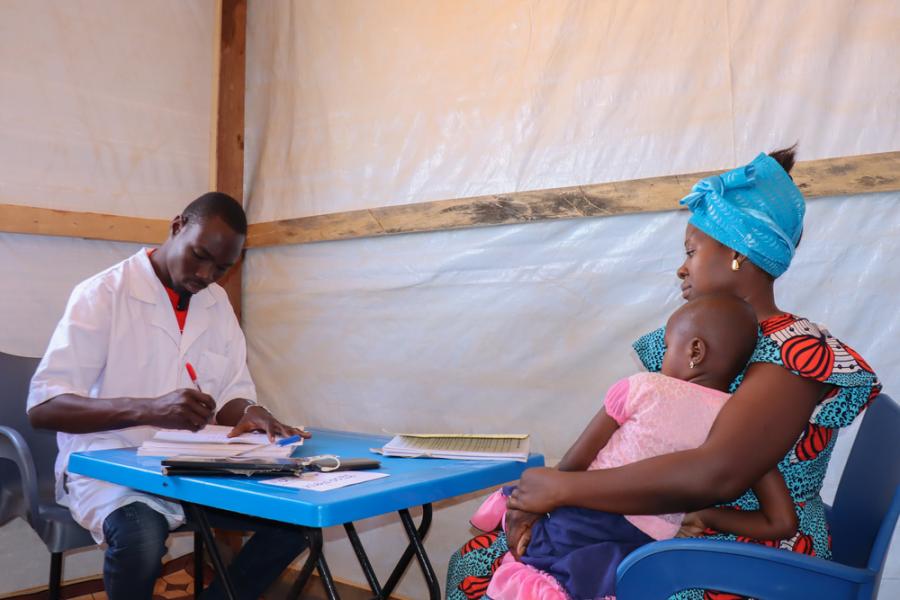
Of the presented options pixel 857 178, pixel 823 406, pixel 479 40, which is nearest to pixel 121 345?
pixel 479 40

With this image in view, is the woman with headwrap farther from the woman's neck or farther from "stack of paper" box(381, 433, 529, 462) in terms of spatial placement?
"stack of paper" box(381, 433, 529, 462)

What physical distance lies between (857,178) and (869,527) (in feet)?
4.05

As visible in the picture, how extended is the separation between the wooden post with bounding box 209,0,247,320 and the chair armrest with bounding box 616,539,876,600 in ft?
10.0

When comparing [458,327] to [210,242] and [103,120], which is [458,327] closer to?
[210,242]

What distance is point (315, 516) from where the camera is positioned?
1.38 m

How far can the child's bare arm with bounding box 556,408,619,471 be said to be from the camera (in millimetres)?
1615

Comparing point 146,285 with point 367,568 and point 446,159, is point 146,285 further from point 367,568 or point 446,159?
point 446,159

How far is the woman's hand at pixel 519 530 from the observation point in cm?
153

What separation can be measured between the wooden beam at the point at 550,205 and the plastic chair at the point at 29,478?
136cm

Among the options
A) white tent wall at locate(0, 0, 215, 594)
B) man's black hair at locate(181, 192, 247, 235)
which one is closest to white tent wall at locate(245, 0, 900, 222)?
white tent wall at locate(0, 0, 215, 594)

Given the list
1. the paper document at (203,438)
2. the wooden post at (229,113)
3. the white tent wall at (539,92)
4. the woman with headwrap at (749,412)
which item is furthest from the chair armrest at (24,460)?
→ the white tent wall at (539,92)

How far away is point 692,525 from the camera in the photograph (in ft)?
4.94

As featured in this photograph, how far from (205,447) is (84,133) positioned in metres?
2.30

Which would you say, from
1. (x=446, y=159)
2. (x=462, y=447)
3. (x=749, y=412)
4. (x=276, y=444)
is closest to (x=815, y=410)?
(x=749, y=412)
